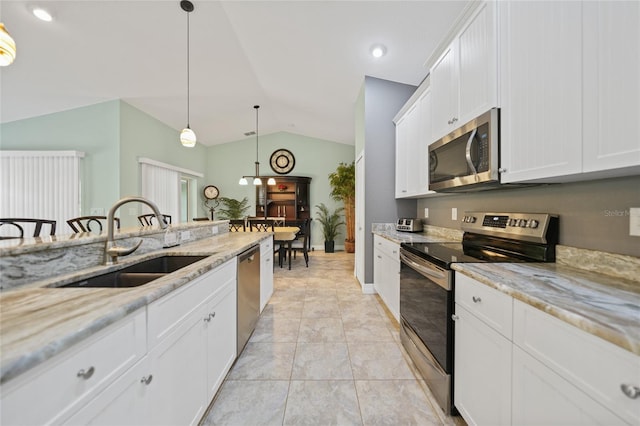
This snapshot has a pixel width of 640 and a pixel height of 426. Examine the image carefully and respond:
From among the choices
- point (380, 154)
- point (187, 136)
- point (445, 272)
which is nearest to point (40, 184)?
point (187, 136)

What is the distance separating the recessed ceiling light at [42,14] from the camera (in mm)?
2314

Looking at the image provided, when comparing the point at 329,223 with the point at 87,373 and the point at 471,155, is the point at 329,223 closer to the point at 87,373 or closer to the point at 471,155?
the point at 471,155

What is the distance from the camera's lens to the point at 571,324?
2.41 feet

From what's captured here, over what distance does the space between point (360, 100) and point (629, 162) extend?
131 inches

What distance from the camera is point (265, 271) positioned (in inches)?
108

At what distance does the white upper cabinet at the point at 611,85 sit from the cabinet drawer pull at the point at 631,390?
2.33ft

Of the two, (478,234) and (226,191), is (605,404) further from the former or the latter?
(226,191)

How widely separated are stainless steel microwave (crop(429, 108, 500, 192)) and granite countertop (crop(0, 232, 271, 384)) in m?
1.76

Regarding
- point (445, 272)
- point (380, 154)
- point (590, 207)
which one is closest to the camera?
point (590, 207)

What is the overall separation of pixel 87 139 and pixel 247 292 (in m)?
4.05

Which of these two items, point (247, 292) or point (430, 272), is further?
point (247, 292)

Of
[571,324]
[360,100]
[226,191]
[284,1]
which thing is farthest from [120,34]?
[226,191]

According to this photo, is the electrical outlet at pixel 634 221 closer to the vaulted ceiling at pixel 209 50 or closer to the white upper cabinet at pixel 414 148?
the white upper cabinet at pixel 414 148

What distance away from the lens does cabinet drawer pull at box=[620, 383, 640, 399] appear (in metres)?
0.59
